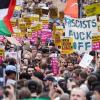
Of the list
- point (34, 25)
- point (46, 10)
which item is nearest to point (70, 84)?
point (34, 25)

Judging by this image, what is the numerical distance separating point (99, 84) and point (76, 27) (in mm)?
8035

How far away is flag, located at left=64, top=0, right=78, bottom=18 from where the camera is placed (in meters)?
24.3

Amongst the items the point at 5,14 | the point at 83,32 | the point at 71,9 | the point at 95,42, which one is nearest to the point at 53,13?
the point at 71,9

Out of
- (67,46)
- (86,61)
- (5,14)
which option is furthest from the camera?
(67,46)

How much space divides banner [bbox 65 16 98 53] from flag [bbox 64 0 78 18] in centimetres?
328

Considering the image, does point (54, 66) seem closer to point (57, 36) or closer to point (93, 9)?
point (93, 9)

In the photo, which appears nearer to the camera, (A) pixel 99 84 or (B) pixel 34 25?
(A) pixel 99 84

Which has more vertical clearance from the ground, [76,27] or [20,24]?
[76,27]

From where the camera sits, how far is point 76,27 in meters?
20.8

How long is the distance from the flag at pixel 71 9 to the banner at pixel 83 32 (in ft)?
10.8

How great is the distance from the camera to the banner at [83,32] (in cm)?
2017

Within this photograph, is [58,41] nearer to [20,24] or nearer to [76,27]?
[76,27]

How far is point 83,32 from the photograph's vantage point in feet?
67.0

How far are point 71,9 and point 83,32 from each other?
14.8 ft
